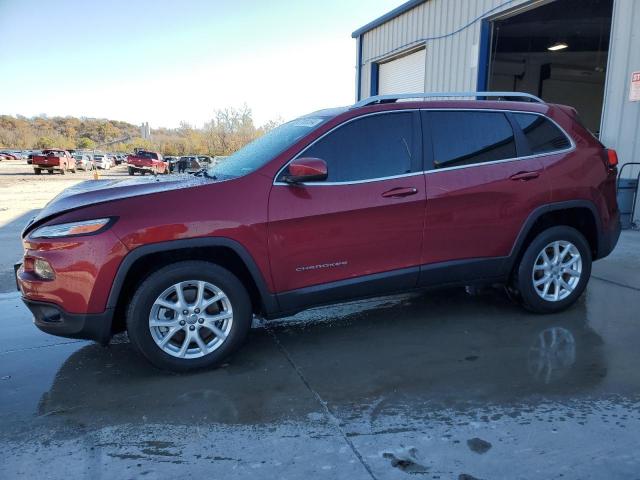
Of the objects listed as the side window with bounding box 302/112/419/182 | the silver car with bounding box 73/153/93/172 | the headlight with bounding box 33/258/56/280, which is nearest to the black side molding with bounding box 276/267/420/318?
the side window with bounding box 302/112/419/182

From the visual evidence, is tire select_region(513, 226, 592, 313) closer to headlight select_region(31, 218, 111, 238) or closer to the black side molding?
the black side molding

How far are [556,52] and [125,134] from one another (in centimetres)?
14276

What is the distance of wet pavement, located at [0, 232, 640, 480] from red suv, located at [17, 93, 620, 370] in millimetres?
392

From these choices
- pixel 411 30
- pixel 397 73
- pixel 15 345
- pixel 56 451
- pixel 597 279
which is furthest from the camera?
pixel 397 73

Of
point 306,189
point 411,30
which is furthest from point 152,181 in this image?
point 411,30

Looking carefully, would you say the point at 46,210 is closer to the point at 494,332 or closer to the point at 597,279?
the point at 494,332

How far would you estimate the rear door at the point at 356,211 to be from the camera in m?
3.53

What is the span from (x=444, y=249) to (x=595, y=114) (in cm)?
2066

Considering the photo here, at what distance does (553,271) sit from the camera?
4.44 meters

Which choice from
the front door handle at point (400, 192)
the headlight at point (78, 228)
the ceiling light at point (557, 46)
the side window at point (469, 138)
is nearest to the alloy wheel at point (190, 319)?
the headlight at point (78, 228)

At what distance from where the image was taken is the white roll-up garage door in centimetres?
1393

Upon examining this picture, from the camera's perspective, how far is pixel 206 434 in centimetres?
276

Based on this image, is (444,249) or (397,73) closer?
(444,249)

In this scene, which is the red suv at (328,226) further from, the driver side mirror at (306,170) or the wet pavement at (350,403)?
the wet pavement at (350,403)
